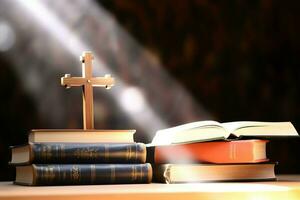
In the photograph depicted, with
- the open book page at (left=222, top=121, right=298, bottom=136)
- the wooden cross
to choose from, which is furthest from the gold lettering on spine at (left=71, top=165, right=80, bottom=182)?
the open book page at (left=222, top=121, right=298, bottom=136)

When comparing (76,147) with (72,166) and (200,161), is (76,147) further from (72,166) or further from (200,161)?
(200,161)

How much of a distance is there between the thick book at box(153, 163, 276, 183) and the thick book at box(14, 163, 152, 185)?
0.06 m

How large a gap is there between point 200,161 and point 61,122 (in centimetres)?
49

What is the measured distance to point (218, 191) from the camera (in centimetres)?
134

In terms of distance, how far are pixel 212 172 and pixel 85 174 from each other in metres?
0.33

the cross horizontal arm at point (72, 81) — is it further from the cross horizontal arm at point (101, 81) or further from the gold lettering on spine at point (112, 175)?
the gold lettering on spine at point (112, 175)

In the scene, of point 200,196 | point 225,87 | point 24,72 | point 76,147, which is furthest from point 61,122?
point 200,196

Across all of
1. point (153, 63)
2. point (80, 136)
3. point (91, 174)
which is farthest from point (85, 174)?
point (153, 63)

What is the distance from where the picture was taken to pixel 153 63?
2002 millimetres

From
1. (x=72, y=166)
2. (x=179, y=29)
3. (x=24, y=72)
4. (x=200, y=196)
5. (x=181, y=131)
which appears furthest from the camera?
(x=179, y=29)

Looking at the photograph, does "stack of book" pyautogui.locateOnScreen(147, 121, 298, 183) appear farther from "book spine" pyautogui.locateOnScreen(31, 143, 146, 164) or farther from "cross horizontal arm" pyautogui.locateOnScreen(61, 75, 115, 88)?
"cross horizontal arm" pyautogui.locateOnScreen(61, 75, 115, 88)

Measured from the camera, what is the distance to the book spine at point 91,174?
1.48m

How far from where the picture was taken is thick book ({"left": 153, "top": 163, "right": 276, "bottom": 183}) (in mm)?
1575

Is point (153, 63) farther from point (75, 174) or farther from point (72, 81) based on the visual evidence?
point (75, 174)
